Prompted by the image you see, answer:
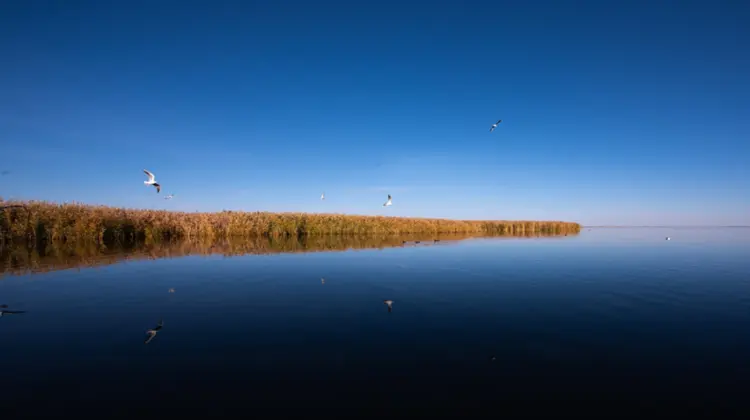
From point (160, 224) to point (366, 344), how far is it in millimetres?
33054

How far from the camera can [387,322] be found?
7.39 meters

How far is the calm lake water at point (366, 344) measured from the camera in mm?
4332

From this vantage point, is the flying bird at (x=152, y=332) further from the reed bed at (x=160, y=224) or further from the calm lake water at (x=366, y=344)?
the reed bed at (x=160, y=224)

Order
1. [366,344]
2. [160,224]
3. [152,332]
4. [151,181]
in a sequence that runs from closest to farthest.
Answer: [366,344], [152,332], [151,181], [160,224]

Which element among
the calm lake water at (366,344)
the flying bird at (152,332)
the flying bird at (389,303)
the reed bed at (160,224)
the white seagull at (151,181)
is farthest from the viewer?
the reed bed at (160,224)

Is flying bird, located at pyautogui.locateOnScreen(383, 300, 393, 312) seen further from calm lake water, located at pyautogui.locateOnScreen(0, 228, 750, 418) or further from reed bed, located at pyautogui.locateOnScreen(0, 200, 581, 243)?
reed bed, located at pyautogui.locateOnScreen(0, 200, 581, 243)

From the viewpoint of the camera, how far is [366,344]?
6074 mm

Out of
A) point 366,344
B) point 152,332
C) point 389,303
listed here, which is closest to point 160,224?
point 152,332

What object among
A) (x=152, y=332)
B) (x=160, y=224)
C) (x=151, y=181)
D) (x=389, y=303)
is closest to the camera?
(x=152, y=332)

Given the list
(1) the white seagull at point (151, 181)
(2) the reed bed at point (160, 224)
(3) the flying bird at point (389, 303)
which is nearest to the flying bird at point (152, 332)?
(3) the flying bird at point (389, 303)

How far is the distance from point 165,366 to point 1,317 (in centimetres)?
535

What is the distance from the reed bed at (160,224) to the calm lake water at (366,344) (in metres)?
19.2

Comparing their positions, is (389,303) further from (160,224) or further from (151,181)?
(160,224)

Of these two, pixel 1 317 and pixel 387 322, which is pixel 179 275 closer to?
pixel 1 317
